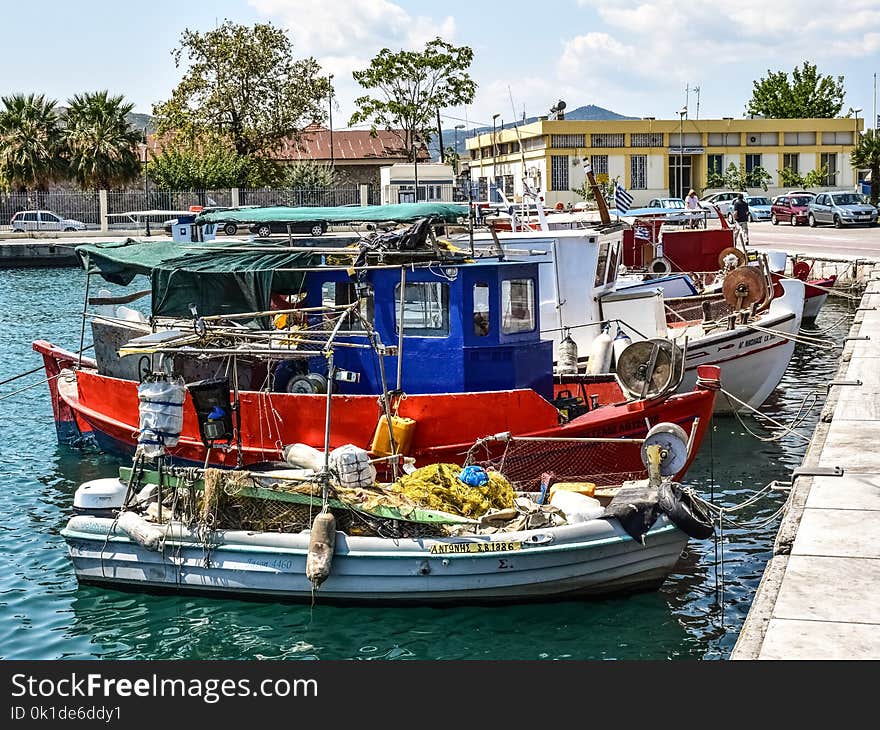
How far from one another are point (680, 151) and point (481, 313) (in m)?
61.5

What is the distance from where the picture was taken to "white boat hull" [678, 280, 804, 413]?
1919 cm

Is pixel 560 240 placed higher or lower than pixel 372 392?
higher

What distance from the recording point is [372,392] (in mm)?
14406

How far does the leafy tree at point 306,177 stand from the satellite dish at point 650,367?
48.1 m

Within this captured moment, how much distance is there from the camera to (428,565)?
10.8 metres

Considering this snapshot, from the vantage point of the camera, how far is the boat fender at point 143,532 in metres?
11.4

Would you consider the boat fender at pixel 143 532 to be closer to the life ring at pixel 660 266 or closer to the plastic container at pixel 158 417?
the plastic container at pixel 158 417

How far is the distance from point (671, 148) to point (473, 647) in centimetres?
6525

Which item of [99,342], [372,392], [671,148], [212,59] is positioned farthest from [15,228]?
[372,392]

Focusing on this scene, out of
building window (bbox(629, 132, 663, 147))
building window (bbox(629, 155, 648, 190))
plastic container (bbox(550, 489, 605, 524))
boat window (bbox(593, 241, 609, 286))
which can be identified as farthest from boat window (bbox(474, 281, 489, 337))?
building window (bbox(629, 132, 663, 147))

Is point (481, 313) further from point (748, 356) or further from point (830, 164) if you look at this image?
point (830, 164)

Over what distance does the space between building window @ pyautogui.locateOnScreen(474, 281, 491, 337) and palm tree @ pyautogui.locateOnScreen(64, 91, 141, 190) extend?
47958mm

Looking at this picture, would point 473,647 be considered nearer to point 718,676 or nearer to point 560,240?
point 718,676

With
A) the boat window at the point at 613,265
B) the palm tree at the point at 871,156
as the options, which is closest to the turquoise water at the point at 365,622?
the boat window at the point at 613,265
